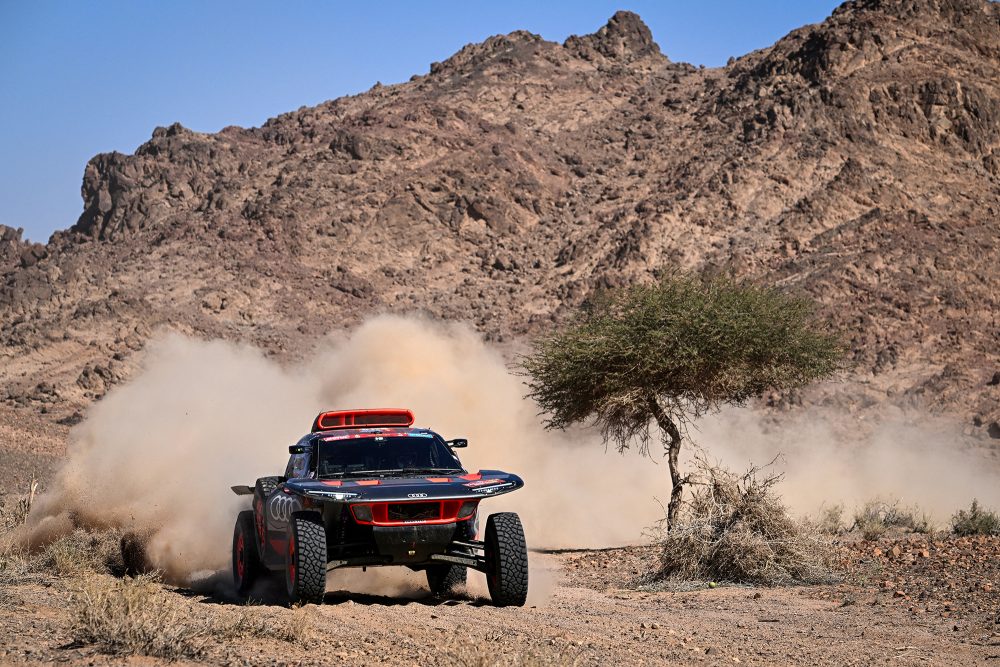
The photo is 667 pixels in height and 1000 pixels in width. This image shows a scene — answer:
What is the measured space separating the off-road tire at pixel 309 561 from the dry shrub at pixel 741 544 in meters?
5.75

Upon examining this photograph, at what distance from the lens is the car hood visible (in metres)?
10.0

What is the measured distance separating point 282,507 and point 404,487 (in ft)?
5.00

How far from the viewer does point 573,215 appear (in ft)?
236

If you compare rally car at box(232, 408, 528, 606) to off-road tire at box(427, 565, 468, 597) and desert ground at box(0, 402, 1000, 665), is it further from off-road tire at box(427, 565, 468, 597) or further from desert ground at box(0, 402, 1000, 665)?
desert ground at box(0, 402, 1000, 665)

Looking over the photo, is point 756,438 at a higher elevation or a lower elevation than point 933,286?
lower

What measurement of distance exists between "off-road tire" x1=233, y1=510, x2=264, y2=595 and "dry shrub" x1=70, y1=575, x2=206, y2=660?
3525 millimetres

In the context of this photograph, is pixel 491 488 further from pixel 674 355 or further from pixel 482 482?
pixel 674 355

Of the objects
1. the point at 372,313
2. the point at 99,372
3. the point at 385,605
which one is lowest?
the point at 385,605

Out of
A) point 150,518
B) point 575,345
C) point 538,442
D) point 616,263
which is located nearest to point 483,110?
point 616,263

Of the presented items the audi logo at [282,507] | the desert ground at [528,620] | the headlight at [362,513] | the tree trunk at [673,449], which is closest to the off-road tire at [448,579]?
the desert ground at [528,620]

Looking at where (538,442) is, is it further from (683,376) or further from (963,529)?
(963,529)

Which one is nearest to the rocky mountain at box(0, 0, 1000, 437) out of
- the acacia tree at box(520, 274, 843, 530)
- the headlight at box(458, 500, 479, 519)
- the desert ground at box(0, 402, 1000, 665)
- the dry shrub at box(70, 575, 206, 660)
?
the acacia tree at box(520, 274, 843, 530)

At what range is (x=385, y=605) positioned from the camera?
1089 centimetres

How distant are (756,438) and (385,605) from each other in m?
33.2
